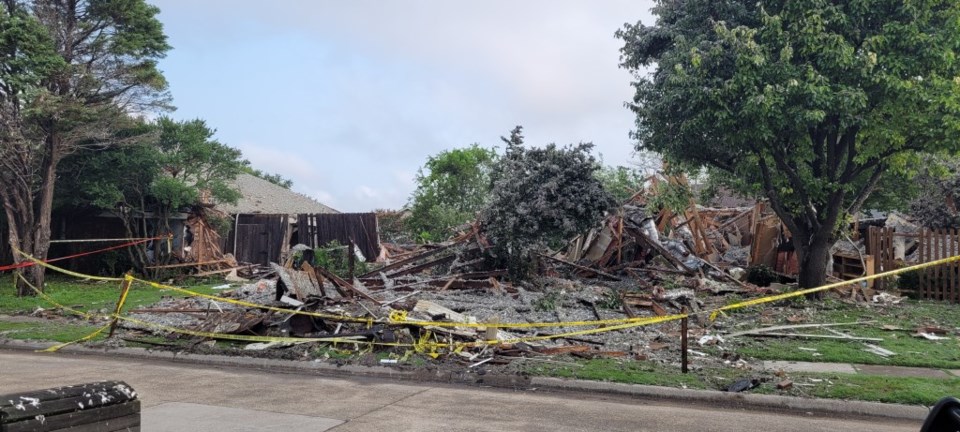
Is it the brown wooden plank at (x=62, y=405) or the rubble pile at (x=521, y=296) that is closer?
the brown wooden plank at (x=62, y=405)

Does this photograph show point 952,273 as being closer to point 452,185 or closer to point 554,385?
point 554,385

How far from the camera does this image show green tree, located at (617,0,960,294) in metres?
13.3

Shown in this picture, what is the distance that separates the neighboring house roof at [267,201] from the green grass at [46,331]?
14833 millimetres

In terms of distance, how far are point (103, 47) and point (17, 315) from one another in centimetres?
872

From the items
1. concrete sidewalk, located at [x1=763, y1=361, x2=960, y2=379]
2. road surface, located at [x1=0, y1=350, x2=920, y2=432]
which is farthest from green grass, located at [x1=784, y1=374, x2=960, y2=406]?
road surface, located at [x1=0, y1=350, x2=920, y2=432]

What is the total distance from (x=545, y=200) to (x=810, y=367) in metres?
7.58

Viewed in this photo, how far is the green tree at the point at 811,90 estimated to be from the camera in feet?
43.5

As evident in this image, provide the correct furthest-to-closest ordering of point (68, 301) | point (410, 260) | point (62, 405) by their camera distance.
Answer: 1. point (410, 260)
2. point (68, 301)
3. point (62, 405)

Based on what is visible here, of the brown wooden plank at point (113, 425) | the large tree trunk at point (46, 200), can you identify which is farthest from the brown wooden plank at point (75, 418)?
the large tree trunk at point (46, 200)

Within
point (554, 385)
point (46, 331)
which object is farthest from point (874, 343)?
point (46, 331)

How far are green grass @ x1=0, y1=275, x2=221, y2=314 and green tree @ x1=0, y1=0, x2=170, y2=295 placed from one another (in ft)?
3.04

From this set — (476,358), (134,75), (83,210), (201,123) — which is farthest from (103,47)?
(476,358)

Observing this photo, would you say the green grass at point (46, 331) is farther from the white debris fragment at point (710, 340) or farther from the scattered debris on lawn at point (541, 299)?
the white debris fragment at point (710, 340)

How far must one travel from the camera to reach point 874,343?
10914mm
